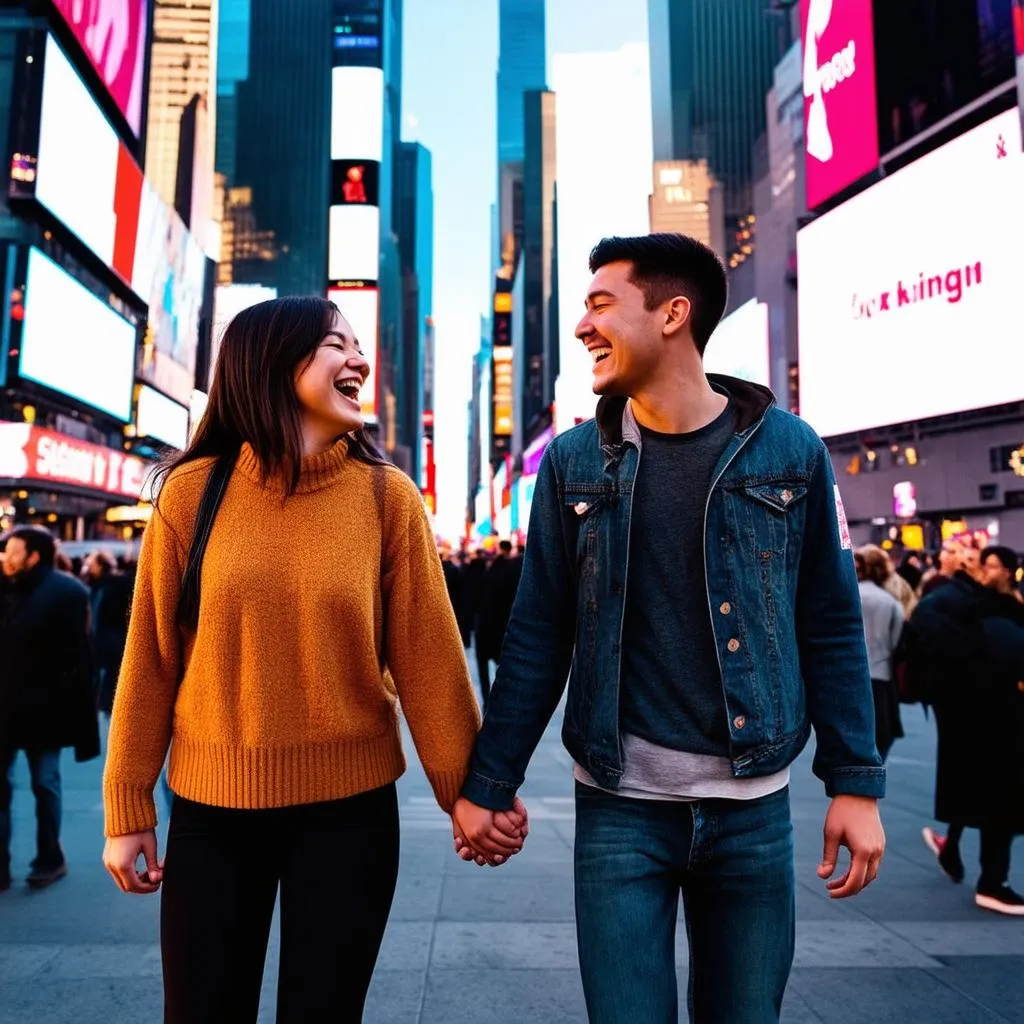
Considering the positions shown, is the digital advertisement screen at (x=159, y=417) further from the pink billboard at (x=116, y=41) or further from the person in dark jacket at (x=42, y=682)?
the person in dark jacket at (x=42, y=682)

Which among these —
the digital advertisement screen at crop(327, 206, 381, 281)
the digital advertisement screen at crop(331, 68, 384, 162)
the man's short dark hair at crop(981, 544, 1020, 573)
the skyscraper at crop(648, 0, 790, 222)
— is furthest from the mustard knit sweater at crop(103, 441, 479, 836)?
the skyscraper at crop(648, 0, 790, 222)

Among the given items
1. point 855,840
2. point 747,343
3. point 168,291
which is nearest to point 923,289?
point 747,343

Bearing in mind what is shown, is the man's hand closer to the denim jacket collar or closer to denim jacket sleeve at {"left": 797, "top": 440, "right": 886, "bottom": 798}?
denim jacket sleeve at {"left": 797, "top": 440, "right": 886, "bottom": 798}

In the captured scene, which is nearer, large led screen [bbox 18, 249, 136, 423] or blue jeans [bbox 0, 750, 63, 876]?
blue jeans [bbox 0, 750, 63, 876]

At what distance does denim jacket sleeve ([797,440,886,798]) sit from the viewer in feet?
7.48

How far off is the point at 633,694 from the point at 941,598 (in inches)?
179

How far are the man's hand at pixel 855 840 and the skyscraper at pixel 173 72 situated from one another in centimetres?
12960

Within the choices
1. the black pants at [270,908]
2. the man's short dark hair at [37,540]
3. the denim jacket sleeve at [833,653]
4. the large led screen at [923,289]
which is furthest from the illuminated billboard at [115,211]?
the denim jacket sleeve at [833,653]

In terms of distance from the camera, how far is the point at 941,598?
6.12m

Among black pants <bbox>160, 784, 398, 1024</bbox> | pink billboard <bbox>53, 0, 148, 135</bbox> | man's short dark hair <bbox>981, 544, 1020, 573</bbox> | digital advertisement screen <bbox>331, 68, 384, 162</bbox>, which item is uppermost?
digital advertisement screen <bbox>331, 68, 384, 162</bbox>

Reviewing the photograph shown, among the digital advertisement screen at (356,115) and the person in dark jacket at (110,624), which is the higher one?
the digital advertisement screen at (356,115)

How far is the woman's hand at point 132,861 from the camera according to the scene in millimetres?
2318

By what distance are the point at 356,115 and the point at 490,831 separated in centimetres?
9075

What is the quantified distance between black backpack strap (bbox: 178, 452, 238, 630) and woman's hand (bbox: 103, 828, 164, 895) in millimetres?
521
